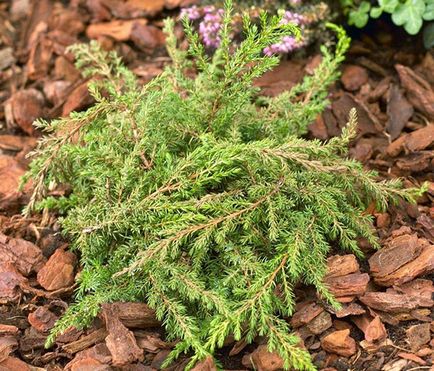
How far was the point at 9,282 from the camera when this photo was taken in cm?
238

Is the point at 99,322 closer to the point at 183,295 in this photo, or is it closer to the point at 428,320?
the point at 183,295

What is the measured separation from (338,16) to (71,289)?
1.96m

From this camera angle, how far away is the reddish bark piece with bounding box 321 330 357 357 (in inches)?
82.8

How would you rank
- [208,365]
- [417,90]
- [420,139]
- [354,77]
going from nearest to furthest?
[208,365], [420,139], [417,90], [354,77]

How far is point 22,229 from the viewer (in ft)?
8.70

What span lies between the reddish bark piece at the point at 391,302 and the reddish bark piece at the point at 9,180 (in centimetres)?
144

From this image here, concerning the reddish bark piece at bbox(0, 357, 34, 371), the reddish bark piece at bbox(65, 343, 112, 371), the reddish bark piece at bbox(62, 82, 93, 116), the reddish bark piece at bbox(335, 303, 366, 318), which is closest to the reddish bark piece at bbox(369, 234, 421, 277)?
the reddish bark piece at bbox(335, 303, 366, 318)

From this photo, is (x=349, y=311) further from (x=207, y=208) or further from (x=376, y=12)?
(x=376, y=12)

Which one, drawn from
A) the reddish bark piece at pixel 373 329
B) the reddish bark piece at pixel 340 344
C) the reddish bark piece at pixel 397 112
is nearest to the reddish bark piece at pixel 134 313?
the reddish bark piece at pixel 340 344

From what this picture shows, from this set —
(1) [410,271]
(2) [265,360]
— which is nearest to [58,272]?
(2) [265,360]

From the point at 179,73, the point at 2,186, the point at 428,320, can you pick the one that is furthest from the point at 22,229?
the point at 428,320

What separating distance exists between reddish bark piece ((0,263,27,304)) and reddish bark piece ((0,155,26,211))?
392mm

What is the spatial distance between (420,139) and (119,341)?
4.81ft

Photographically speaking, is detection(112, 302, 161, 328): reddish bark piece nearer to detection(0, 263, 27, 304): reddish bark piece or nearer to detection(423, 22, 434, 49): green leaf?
detection(0, 263, 27, 304): reddish bark piece
